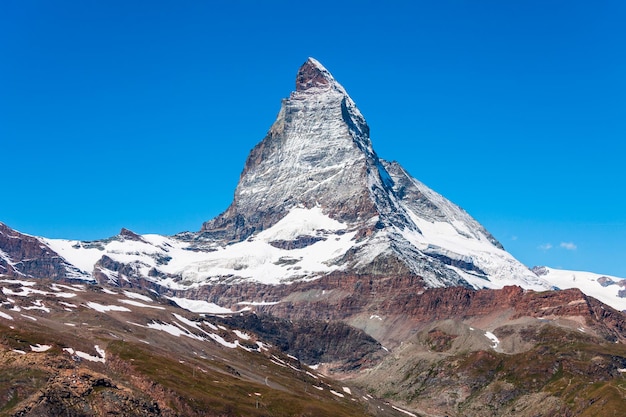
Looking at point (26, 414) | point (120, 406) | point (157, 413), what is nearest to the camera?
point (26, 414)

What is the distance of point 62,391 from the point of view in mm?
137875

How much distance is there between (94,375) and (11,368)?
1393 cm

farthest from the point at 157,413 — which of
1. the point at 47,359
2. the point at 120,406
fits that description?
the point at 47,359

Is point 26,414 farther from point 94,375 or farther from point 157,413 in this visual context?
point 157,413

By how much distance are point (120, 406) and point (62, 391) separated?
9538mm

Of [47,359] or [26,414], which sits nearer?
[26,414]

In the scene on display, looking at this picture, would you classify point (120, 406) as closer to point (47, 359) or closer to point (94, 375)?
point (94, 375)

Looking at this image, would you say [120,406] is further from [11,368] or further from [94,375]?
[11,368]

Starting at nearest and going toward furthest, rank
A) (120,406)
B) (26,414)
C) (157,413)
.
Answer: (26,414) < (120,406) < (157,413)

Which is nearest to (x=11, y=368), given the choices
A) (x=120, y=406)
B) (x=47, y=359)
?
(x=47, y=359)

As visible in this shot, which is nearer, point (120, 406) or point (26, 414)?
point (26, 414)

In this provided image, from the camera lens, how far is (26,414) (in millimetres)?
131375

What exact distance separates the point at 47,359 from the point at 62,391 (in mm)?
16745

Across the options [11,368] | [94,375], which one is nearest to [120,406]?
[94,375]
